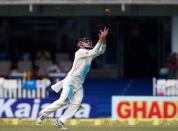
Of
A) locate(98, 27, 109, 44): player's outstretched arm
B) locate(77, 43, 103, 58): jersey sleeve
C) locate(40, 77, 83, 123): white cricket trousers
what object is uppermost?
locate(98, 27, 109, 44): player's outstretched arm

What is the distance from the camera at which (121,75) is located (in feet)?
93.9

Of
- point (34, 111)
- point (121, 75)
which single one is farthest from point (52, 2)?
point (121, 75)

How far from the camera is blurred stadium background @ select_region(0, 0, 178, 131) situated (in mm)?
17969

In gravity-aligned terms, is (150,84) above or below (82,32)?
below

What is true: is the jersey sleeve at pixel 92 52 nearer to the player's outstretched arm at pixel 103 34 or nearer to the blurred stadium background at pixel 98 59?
the player's outstretched arm at pixel 103 34

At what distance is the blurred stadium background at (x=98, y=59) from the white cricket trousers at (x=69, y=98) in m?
4.72

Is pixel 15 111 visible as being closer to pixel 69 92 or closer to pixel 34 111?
pixel 34 111

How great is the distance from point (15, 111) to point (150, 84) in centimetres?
888

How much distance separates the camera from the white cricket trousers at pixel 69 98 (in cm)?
1221

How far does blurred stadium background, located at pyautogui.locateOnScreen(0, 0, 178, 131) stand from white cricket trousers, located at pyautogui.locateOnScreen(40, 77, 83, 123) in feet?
15.5

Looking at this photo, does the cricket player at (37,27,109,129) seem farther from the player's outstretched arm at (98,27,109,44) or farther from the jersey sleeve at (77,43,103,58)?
the player's outstretched arm at (98,27,109,44)

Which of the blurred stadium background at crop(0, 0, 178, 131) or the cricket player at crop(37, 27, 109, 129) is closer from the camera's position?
the cricket player at crop(37, 27, 109, 129)

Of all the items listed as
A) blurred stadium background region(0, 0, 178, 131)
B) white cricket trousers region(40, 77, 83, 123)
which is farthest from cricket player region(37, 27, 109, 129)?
blurred stadium background region(0, 0, 178, 131)

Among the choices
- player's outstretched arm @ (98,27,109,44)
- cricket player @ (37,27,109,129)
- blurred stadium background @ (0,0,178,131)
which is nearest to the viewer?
player's outstretched arm @ (98,27,109,44)
